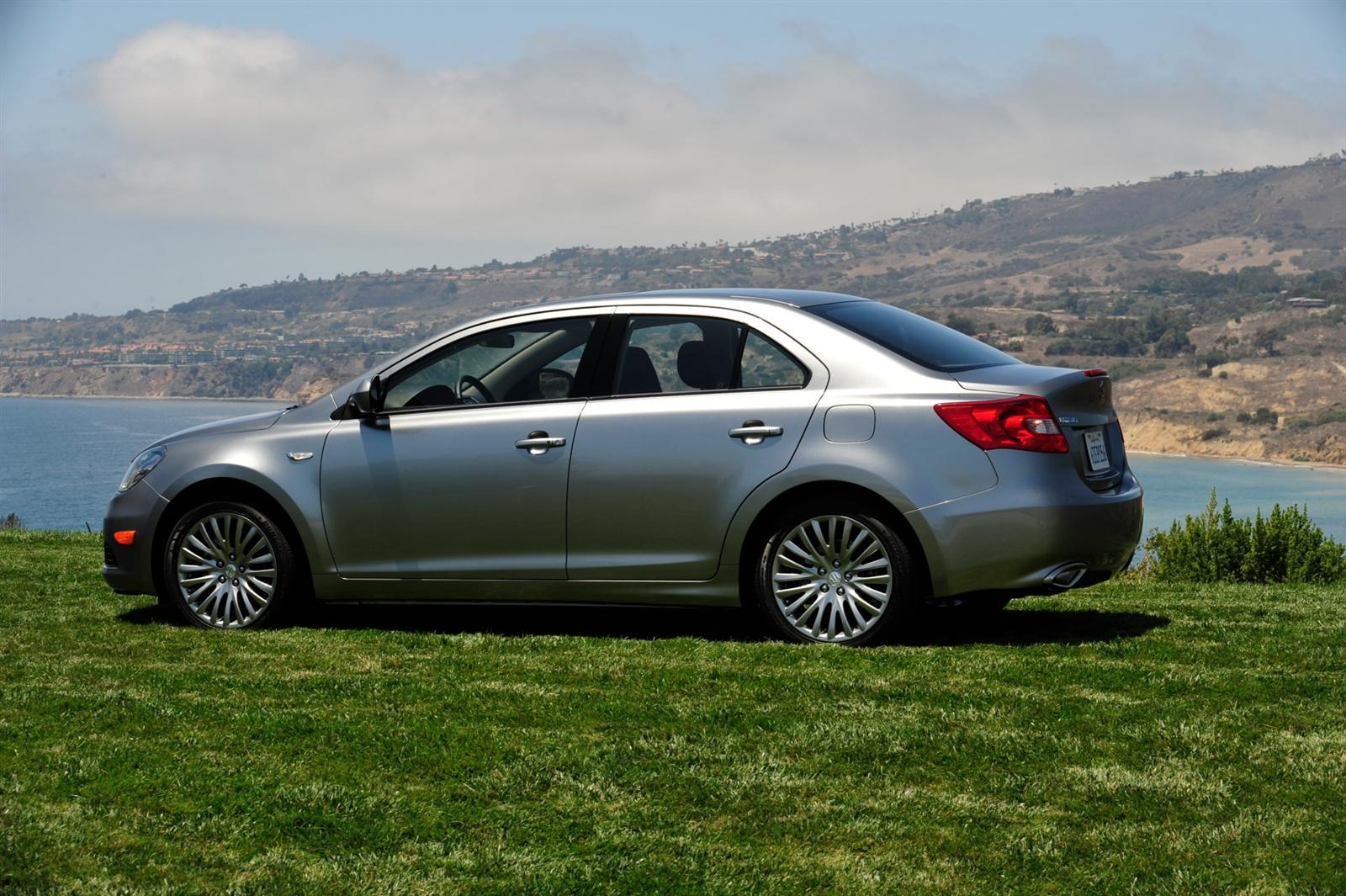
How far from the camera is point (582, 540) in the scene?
24.2 feet

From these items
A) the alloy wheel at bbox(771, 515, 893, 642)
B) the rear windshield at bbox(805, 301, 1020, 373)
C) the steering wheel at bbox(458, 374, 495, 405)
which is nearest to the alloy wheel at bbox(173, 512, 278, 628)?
the steering wheel at bbox(458, 374, 495, 405)

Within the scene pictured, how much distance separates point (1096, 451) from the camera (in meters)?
7.06

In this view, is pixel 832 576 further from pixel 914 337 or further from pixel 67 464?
pixel 67 464

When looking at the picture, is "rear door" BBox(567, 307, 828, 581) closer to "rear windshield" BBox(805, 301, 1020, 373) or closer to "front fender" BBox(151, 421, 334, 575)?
"rear windshield" BBox(805, 301, 1020, 373)

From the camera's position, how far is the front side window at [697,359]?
7.18m

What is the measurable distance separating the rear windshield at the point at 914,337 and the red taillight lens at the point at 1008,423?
34 centimetres

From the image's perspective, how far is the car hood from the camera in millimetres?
8242

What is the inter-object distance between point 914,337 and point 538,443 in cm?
197

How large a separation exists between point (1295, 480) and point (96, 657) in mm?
147590

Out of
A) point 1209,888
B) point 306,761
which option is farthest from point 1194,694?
point 306,761

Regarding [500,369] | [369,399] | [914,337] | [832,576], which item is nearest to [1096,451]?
[914,337]

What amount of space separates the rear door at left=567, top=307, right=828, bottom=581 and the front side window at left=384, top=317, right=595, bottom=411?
10.9 inches

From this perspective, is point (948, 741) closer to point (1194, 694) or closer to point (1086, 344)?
point (1194, 694)

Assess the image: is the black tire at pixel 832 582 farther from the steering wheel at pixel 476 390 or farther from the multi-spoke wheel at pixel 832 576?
the steering wheel at pixel 476 390
